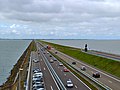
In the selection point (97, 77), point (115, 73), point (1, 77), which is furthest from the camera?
point (1, 77)

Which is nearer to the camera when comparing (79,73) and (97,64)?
(79,73)

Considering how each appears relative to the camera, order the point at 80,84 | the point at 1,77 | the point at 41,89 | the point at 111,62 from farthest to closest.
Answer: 1. the point at 1,77
2. the point at 111,62
3. the point at 80,84
4. the point at 41,89

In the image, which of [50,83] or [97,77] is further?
[97,77]

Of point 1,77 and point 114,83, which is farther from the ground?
point 114,83

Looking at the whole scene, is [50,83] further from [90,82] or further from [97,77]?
[97,77]

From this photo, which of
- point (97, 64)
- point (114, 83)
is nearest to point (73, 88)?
point (114, 83)

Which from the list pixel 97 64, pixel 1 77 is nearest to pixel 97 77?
pixel 97 64

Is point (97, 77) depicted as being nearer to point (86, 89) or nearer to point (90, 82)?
point (90, 82)

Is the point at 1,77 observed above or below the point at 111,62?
below

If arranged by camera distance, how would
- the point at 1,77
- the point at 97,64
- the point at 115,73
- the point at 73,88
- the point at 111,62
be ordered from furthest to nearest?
the point at 1,77 < the point at 97,64 < the point at 111,62 < the point at 115,73 < the point at 73,88
